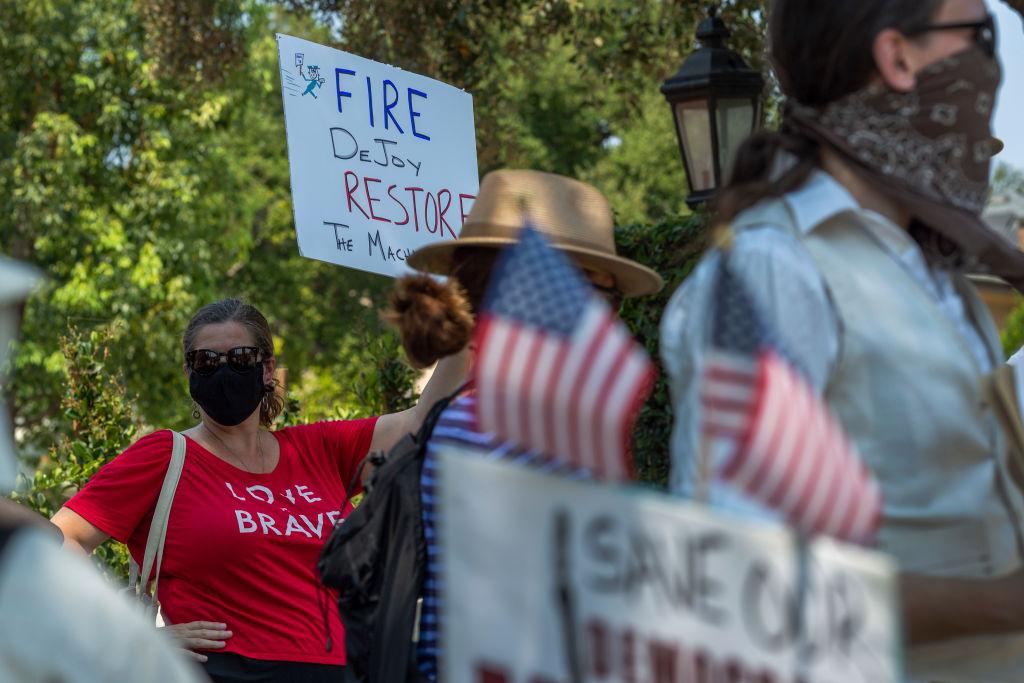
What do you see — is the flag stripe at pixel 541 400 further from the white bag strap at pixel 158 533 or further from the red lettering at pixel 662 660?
the white bag strap at pixel 158 533

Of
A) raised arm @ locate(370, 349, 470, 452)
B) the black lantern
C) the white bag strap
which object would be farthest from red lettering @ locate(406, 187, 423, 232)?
the black lantern

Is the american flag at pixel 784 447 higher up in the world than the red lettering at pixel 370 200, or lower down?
lower down

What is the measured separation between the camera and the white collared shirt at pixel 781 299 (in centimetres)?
188

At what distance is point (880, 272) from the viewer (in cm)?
205

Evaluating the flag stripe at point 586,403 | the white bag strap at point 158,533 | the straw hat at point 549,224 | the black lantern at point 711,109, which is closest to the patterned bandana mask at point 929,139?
the straw hat at point 549,224

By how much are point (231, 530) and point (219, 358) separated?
569 mm

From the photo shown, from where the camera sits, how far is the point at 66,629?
5.19 ft

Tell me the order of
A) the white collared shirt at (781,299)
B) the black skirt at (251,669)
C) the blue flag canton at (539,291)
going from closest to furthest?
the blue flag canton at (539,291), the white collared shirt at (781,299), the black skirt at (251,669)

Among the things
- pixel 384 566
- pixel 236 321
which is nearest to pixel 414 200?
pixel 236 321

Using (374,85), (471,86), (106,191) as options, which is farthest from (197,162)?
(374,85)

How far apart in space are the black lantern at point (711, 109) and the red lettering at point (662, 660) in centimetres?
→ 528

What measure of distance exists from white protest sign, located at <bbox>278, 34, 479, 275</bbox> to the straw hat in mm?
2040

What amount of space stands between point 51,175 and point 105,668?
17.4 m

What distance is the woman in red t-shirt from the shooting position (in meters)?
4.09
